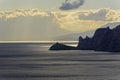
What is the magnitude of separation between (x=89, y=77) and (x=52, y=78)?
40.6 ft

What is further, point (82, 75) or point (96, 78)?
point (82, 75)

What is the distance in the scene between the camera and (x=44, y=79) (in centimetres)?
14862

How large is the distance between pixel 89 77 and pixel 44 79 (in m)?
15.3

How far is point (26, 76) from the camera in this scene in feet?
518

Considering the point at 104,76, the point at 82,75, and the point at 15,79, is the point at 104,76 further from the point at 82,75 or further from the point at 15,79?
the point at 15,79

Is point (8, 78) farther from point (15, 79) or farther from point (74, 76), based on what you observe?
point (74, 76)

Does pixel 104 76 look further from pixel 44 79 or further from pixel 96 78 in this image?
pixel 44 79

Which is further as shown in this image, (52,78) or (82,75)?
(82,75)

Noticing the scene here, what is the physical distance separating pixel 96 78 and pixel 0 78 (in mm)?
30393

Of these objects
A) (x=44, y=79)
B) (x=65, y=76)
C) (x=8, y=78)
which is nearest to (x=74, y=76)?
(x=65, y=76)

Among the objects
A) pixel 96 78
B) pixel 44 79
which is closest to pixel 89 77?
pixel 96 78

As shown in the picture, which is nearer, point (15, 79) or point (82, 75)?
point (15, 79)

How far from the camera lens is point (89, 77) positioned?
15375cm

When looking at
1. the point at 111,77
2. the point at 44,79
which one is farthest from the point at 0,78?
the point at 111,77
